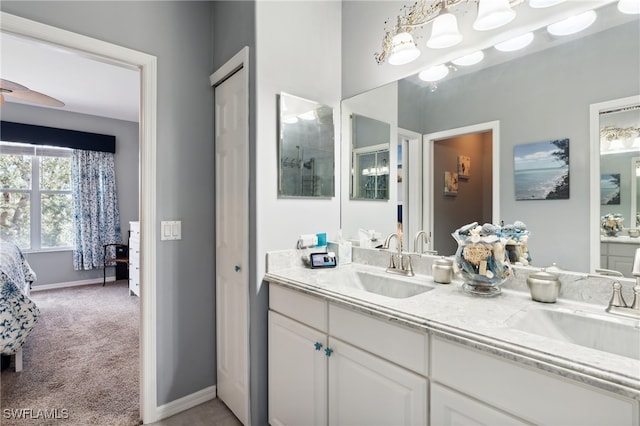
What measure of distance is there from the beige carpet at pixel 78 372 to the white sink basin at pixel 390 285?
1.52 m

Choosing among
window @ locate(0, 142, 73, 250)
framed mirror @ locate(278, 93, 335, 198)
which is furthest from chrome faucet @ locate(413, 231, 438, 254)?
window @ locate(0, 142, 73, 250)

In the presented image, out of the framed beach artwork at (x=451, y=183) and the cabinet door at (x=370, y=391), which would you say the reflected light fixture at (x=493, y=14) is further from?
the cabinet door at (x=370, y=391)

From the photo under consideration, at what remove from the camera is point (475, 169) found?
59.0 inches

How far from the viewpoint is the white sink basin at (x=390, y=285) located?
4.92 feet

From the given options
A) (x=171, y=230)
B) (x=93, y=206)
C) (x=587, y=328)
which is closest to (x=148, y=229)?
(x=171, y=230)

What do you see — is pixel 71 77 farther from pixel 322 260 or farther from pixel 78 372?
pixel 322 260

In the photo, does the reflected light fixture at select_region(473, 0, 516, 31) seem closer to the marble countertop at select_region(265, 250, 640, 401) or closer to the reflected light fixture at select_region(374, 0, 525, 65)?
the reflected light fixture at select_region(374, 0, 525, 65)

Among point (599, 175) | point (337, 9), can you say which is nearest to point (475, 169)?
point (599, 175)

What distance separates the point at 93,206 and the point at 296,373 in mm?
4992

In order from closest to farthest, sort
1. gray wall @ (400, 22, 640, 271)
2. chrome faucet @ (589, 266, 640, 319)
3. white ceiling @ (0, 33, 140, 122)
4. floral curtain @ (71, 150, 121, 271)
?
chrome faucet @ (589, 266, 640, 319)
gray wall @ (400, 22, 640, 271)
white ceiling @ (0, 33, 140, 122)
floral curtain @ (71, 150, 121, 271)

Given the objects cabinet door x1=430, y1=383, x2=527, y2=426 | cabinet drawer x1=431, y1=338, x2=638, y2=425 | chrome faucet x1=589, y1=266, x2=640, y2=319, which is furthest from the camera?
chrome faucet x1=589, y1=266, x2=640, y2=319

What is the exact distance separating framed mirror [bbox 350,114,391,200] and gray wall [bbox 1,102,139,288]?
4.74 meters

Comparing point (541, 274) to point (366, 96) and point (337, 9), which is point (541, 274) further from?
point (337, 9)

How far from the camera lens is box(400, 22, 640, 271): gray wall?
1137 millimetres
